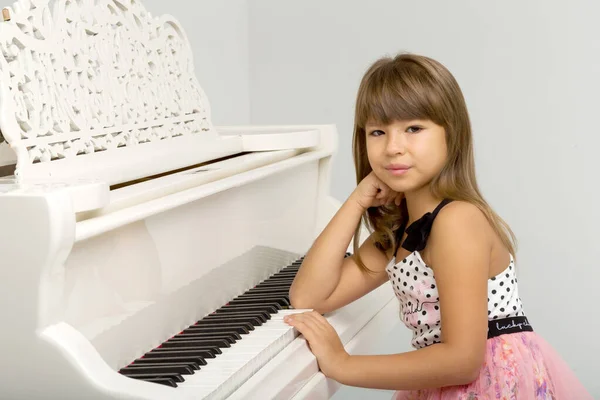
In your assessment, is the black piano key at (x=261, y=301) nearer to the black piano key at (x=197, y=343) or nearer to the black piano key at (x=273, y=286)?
Result: the black piano key at (x=273, y=286)

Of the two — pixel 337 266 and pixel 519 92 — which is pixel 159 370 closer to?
pixel 337 266

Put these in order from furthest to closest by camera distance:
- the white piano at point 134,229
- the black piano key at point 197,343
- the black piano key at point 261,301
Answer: the black piano key at point 261,301 → the black piano key at point 197,343 → the white piano at point 134,229

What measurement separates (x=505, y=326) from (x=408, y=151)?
46 cm

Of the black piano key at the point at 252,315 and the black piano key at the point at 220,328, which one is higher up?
the black piano key at the point at 220,328

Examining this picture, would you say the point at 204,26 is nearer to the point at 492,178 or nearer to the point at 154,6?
the point at 154,6

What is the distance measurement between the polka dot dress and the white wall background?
207cm

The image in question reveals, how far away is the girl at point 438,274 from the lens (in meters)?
1.71

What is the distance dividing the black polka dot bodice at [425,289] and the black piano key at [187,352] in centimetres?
51

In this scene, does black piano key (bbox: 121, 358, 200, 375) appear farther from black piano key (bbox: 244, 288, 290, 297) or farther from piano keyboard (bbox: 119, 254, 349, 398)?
black piano key (bbox: 244, 288, 290, 297)

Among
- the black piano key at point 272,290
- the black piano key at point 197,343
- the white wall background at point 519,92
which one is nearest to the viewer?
the black piano key at point 197,343

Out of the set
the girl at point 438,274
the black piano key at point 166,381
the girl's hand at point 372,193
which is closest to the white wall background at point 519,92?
the girl's hand at point 372,193

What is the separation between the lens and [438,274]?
1.74 m

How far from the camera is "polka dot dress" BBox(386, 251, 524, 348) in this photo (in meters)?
1.85

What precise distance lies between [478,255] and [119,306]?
2.35 feet
